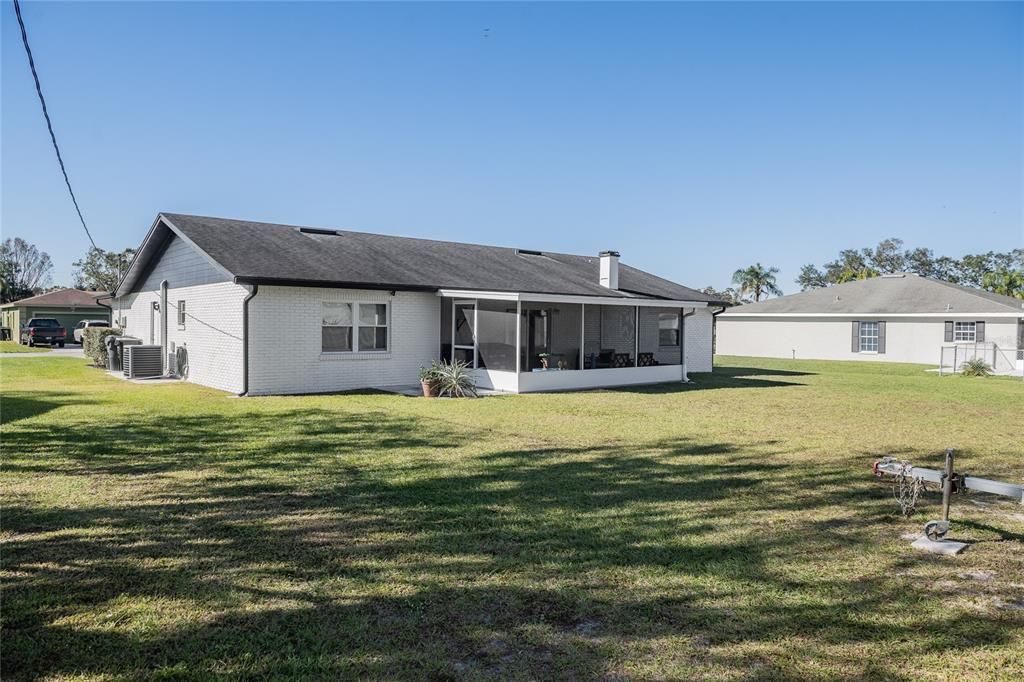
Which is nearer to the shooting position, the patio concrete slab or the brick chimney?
the patio concrete slab

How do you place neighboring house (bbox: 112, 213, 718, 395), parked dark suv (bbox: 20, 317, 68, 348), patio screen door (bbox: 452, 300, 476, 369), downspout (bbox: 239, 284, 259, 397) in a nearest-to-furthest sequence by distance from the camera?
downspout (bbox: 239, 284, 259, 397) → neighboring house (bbox: 112, 213, 718, 395) → patio screen door (bbox: 452, 300, 476, 369) → parked dark suv (bbox: 20, 317, 68, 348)

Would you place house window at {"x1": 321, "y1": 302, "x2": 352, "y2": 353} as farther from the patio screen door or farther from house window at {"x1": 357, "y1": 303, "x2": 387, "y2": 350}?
the patio screen door

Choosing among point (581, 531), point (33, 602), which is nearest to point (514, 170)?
point (581, 531)

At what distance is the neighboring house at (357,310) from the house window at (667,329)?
1.11 metres

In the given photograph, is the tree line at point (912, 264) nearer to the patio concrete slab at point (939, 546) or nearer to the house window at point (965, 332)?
the house window at point (965, 332)

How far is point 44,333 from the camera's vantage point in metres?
36.2

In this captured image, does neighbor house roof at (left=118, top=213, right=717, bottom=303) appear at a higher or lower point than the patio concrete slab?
higher

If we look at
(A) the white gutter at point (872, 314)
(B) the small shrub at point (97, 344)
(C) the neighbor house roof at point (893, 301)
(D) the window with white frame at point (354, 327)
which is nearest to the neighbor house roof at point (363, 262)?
(D) the window with white frame at point (354, 327)

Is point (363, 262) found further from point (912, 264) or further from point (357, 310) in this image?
point (912, 264)

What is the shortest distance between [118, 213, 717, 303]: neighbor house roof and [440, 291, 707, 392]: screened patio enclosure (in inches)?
30.2

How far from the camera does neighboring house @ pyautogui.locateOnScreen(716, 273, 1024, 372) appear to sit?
29.2 meters

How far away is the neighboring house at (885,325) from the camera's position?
29.2 metres

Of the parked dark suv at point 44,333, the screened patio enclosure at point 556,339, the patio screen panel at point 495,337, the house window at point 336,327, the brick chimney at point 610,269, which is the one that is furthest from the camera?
the parked dark suv at point 44,333

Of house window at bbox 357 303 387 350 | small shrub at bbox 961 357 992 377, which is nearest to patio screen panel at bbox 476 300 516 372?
house window at bbox 357 303 387 350
